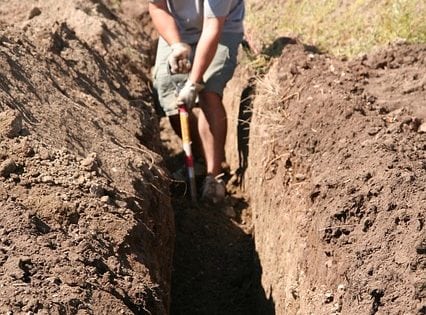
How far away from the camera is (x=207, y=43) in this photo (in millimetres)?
6375

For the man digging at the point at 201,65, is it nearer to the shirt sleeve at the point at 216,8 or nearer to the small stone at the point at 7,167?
the shirt sleeve at the point at 216,8

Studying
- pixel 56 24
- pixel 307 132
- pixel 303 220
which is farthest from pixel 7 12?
pixel 303 220

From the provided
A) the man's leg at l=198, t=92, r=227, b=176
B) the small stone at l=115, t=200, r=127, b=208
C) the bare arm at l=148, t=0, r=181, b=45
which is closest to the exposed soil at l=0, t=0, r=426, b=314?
the small stone at l=115, t=200, r=127, b=208

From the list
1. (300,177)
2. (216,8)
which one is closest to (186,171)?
(216,8)

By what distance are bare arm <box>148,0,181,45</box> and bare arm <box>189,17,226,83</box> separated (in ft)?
0.99

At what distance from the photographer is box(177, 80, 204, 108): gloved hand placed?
6508 millimetres

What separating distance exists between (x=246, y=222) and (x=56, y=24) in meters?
2.24

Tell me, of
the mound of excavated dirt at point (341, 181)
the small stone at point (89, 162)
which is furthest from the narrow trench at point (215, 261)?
the small stone at point (89, 162)

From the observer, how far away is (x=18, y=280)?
3.43 meters

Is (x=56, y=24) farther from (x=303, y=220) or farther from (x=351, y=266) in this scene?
(x=351, y=266)

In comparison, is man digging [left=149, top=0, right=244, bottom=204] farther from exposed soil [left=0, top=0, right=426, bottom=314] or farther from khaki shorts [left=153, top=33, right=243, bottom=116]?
exposed soil [left=0, top=0, right=426, bottom=314]

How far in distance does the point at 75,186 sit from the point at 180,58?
2476 mm

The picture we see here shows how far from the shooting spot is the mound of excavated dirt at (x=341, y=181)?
384 cm

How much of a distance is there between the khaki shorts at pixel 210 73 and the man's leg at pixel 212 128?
86mm
